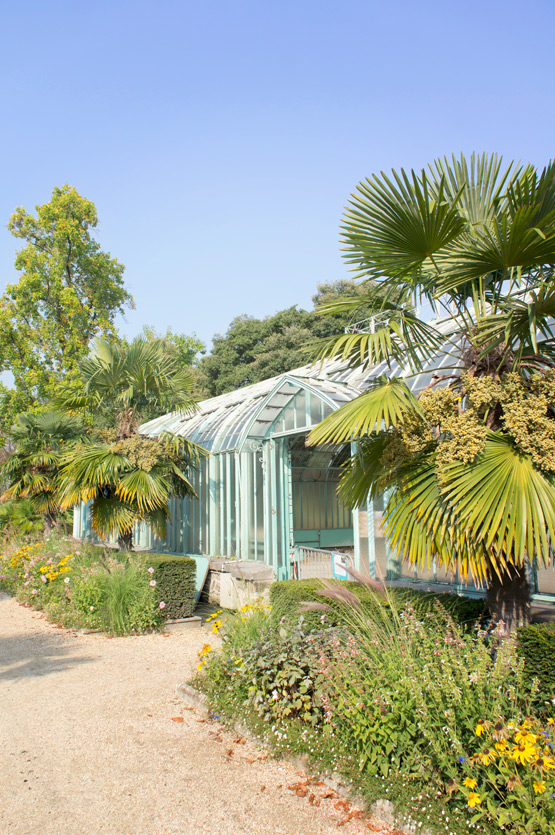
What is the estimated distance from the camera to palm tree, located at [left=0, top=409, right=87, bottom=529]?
15.8m

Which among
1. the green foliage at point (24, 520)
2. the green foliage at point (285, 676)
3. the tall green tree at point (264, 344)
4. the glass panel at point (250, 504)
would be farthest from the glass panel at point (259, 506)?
the tall green tree at point (264, 344)

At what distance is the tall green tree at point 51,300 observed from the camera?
21719 mm

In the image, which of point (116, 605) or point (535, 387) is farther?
point (116, 605)

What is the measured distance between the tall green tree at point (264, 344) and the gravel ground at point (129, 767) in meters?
23.4

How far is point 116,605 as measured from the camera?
28.8 feet

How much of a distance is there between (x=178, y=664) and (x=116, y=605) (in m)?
1.94

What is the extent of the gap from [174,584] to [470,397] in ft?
21.5

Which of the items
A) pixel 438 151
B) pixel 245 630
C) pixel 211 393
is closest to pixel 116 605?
pixel 245 630

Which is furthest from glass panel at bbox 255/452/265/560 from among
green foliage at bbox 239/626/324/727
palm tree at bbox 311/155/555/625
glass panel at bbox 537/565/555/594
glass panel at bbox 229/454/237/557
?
palm tree at bbox 311/155/555/625

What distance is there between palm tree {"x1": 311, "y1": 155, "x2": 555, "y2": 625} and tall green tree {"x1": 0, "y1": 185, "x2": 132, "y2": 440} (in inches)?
739

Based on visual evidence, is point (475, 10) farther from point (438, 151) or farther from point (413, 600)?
point (413, 600)

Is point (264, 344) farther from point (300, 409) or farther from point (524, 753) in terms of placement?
point (524, 753)

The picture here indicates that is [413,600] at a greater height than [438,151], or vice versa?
[438,151]

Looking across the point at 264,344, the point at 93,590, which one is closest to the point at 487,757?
the point at 93,590
